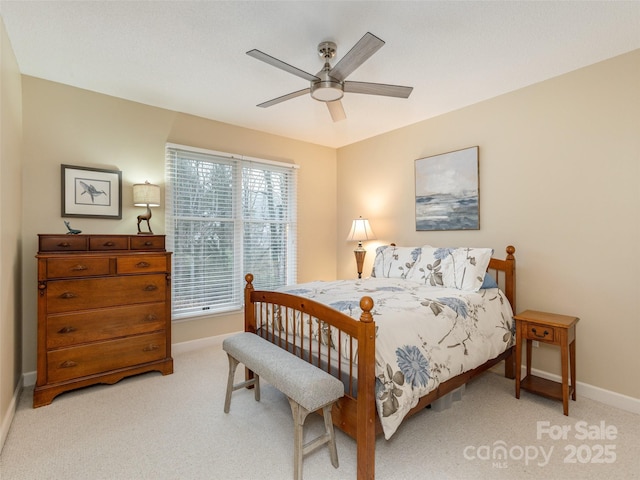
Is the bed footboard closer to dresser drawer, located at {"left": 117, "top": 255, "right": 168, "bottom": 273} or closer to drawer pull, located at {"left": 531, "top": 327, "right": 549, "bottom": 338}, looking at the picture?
dresser drawer, located at {"left": 117, "top": 255, "right": 168, "bottom": 273}

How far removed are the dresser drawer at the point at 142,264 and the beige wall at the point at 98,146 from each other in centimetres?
54

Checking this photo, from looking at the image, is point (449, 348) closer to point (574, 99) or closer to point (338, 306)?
point (338, 306)

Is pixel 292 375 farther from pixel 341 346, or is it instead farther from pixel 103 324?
Answer: pixel 103 324

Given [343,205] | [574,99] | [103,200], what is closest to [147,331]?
[103,200]

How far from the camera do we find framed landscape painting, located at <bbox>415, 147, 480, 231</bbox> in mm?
3301

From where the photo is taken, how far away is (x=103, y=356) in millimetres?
2656

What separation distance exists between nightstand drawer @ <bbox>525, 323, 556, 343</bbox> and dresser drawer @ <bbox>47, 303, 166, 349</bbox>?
309cm

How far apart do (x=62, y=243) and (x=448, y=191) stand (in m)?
3.63

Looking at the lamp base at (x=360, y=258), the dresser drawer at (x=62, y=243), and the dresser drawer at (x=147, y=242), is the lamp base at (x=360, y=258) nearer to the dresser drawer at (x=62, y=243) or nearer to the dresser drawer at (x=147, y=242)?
the dresser drawer at (x=147, y=242)

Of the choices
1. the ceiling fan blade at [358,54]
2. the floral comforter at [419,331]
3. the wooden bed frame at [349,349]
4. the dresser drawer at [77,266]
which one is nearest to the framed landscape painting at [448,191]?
the wooden bed frame at [349,349]

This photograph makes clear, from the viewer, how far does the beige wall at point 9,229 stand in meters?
2.03

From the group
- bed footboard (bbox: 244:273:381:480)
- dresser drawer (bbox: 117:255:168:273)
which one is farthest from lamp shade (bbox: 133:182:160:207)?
bed footboard (bbox: 244:273:381:480)

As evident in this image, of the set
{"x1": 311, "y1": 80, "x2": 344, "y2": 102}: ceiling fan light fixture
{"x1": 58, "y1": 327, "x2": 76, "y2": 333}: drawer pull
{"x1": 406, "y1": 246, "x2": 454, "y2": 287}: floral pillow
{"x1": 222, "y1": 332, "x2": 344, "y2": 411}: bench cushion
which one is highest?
{"x1": 311, "y1": 80, "x2": 344, "y2": 102}: ceiling fan light fixture

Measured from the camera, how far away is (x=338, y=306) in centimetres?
207
